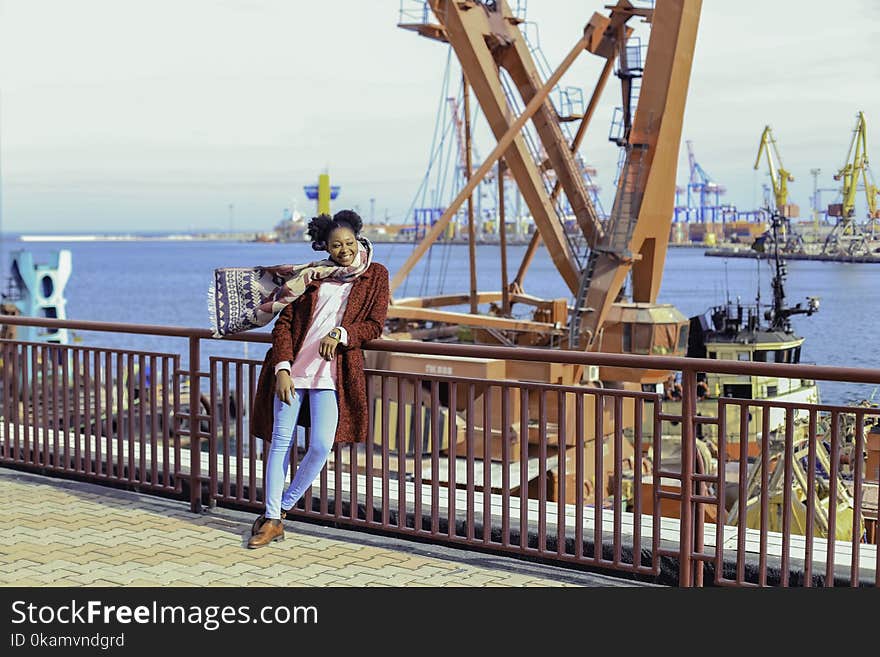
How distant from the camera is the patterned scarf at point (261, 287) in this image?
5695 millimetres

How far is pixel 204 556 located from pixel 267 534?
0.34m

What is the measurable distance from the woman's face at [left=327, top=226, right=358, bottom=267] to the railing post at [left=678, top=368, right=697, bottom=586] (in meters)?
1.77

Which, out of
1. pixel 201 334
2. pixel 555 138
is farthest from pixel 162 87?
pixel 201 334

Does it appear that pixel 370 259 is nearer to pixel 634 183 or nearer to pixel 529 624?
pixel 529 624

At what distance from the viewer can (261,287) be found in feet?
19.4

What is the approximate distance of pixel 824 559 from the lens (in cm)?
531

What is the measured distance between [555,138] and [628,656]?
2653 cm

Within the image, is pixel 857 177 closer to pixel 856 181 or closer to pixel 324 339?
pixel 856 181

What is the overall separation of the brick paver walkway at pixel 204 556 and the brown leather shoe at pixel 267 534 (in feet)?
0.15

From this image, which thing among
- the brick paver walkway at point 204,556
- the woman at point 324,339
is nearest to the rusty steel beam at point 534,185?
the brick paver walkway at point 204,556

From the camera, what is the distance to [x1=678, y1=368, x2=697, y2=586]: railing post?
5094 millimetres

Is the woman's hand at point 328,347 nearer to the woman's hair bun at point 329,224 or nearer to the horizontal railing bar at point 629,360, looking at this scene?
the horizontal railing bar at point 629,360

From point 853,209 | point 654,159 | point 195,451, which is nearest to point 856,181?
point 853,209

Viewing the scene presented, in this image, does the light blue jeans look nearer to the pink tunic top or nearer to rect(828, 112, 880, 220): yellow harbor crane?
the pink tunic top
